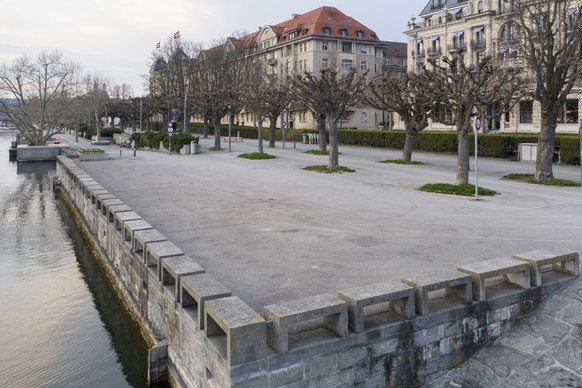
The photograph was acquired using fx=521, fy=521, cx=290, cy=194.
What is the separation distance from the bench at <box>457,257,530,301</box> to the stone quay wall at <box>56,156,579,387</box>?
16 mm

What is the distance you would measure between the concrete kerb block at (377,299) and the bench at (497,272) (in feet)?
4.18

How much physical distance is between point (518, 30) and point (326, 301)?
2090 cm

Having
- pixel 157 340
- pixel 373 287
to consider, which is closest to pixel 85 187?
pixel 157 340

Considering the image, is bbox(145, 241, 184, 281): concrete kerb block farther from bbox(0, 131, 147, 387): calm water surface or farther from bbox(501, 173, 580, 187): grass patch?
bbox(501, 173, 580, 187): grass patch

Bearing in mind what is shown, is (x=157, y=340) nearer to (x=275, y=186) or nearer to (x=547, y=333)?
(x=547, y=333)

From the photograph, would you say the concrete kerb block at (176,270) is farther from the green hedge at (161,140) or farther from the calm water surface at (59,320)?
the green hedge at (161,140)

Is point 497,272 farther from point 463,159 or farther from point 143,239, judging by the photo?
point 463,159

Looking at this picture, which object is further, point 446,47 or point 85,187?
point 446,47

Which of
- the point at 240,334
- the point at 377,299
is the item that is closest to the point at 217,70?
the point at 377,299

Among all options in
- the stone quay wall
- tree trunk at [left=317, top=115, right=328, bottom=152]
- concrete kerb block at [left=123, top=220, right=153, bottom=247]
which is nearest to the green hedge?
tree trunk at [left=317, top=115, right=328, bottom=152]

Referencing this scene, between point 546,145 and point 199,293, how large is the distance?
19.9m

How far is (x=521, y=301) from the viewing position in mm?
8180

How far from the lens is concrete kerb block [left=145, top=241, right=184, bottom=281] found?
8891 mm

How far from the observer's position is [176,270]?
8.00m
